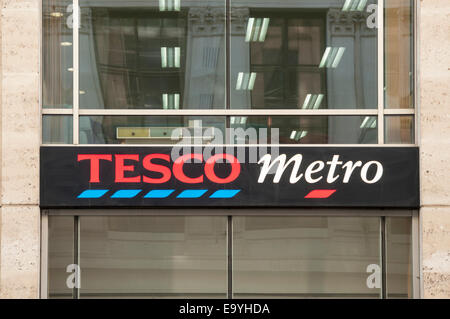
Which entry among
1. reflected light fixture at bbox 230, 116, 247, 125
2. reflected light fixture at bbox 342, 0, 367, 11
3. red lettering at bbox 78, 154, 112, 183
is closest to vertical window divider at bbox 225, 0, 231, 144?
reflected light fixture at bbox 230, 116, 247, 125

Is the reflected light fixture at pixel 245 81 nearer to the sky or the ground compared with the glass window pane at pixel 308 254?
nearer to the sky

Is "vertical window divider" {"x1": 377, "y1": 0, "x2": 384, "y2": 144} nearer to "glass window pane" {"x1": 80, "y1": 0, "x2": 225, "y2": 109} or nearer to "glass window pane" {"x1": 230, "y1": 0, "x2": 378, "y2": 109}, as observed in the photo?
"glass window pane" {"x1": 230, "y1": 0, "x2": 378, "y2": 109}

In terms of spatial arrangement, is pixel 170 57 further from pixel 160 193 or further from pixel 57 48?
pixel 160 193

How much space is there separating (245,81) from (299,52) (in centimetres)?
98

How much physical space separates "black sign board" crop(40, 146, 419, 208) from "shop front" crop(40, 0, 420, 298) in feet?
0.07

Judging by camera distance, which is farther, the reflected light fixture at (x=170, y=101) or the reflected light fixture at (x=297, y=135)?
the reflected light fixture at (x=170, y=101)

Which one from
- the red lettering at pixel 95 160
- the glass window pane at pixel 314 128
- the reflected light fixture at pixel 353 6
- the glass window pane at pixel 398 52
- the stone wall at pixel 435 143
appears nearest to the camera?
the stone wall at pixel 435 143

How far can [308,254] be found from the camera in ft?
35.6

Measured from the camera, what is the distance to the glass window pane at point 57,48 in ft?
36.2

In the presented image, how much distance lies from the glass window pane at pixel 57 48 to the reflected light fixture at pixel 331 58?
13.2ft

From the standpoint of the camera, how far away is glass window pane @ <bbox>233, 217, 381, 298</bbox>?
10.9 metres

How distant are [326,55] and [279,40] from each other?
2.58 ft

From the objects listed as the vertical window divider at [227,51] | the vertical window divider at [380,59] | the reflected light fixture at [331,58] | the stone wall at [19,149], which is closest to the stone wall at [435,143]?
the vertical window divider at [380,59]

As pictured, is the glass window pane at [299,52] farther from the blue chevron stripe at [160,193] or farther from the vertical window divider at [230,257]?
the vertical window divider at [230,257]
